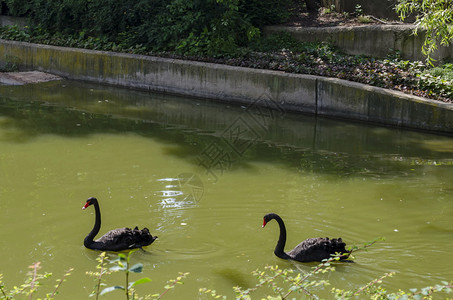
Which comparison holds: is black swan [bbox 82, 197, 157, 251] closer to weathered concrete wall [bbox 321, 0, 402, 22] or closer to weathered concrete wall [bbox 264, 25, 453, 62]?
weathered concrete wall [bbox 264, 25, 453, 62]

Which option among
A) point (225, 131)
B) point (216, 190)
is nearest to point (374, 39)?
point (225, 131)

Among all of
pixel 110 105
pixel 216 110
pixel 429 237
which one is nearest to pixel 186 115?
pixel 216 110

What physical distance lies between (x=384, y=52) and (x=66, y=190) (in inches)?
400

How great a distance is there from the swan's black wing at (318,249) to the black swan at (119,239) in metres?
1.82

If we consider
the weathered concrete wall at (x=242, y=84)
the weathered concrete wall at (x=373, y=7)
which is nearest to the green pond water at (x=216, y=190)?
the weathered concrete wall at (x=242, y=84)

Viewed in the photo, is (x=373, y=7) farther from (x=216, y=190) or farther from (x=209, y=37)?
(x=216, y=190)

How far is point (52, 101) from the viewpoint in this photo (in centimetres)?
1655

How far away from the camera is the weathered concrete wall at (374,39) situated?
16688 mm

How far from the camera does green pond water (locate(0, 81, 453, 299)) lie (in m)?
7.80

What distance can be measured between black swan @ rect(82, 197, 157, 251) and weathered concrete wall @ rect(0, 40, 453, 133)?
7.74 m

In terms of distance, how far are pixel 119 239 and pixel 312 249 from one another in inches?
92.4

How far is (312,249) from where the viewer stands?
781 cm

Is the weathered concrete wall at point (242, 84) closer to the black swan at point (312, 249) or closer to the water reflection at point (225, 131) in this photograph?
the water reflection at point (225, 131)

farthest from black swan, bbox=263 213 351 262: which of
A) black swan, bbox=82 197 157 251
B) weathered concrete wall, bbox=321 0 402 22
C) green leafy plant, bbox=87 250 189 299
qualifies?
weathered concrete wall, bbox=321 0 402 22
